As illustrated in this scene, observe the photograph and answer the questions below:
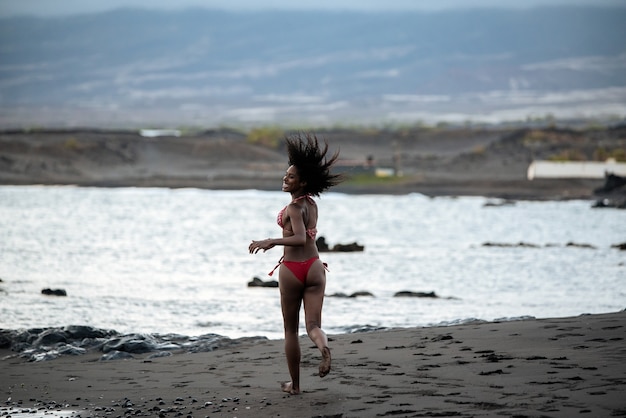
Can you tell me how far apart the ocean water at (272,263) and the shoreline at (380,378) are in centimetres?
303

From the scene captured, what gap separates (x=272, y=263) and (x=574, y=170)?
32.3 m

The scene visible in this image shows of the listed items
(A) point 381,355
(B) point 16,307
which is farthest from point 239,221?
(A) point 381,355

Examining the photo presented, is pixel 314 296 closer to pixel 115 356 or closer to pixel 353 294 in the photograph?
pixel 115 356

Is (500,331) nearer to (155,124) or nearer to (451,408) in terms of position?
(451,408)

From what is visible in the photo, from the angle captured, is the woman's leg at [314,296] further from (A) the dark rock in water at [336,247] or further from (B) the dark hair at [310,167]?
(A) the dark rock in water at [336,247]

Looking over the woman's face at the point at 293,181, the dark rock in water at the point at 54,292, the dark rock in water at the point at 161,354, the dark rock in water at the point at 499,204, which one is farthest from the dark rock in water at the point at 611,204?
the woman's face at the point at 293,181

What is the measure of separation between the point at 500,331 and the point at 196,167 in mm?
54637

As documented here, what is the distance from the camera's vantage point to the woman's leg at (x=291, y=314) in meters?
9.19

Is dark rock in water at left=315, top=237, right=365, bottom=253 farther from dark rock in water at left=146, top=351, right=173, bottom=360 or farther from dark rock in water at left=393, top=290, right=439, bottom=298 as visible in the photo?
dark rock in water at left=146, top=351, right=173, bottom=360

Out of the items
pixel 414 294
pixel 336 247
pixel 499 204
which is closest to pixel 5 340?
pixel 414 294

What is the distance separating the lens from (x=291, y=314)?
9.29m

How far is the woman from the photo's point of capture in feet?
29.9

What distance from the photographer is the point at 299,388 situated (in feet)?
30.9

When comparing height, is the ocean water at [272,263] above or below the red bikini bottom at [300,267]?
below
